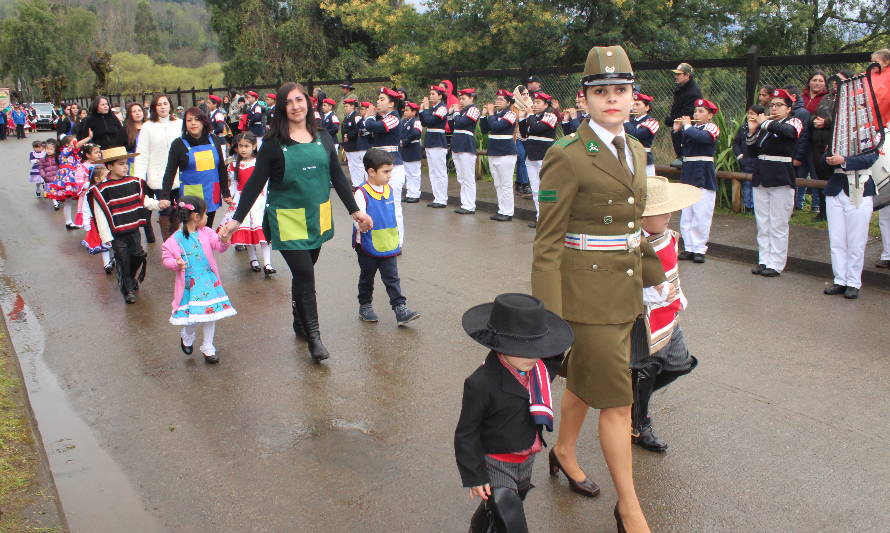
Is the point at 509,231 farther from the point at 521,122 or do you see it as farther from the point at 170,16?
the point at 170,16

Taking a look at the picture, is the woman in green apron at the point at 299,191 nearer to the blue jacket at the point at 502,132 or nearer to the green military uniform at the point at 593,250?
the green military uniform at the point at 593,250

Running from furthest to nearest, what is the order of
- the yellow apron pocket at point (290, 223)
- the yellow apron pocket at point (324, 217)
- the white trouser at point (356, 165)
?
the white trouser at point (356, 165) → the yellow apron pocket at point (324, 217) → the yellow apron pocket at point (290, 223)

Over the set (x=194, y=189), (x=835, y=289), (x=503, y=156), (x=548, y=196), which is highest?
(x=548, y=196)

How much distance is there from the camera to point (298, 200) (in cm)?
568

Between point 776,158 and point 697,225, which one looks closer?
point 776,158

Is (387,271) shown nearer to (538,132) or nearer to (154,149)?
(154,149)

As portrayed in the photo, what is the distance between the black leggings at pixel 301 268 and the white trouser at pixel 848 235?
4775mm

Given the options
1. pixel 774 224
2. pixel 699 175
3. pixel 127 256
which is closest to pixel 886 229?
pixel 774 224

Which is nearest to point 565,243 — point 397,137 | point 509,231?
point 509,231

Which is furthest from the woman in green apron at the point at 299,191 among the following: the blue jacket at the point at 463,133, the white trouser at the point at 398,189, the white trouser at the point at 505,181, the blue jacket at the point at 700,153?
the blue jacket at the point at 463,133

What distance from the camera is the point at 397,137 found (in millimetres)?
12141

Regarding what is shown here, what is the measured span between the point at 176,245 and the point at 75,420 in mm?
1477

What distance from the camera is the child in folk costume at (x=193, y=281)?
19.1ft

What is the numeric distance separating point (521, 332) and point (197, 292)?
3.61m
